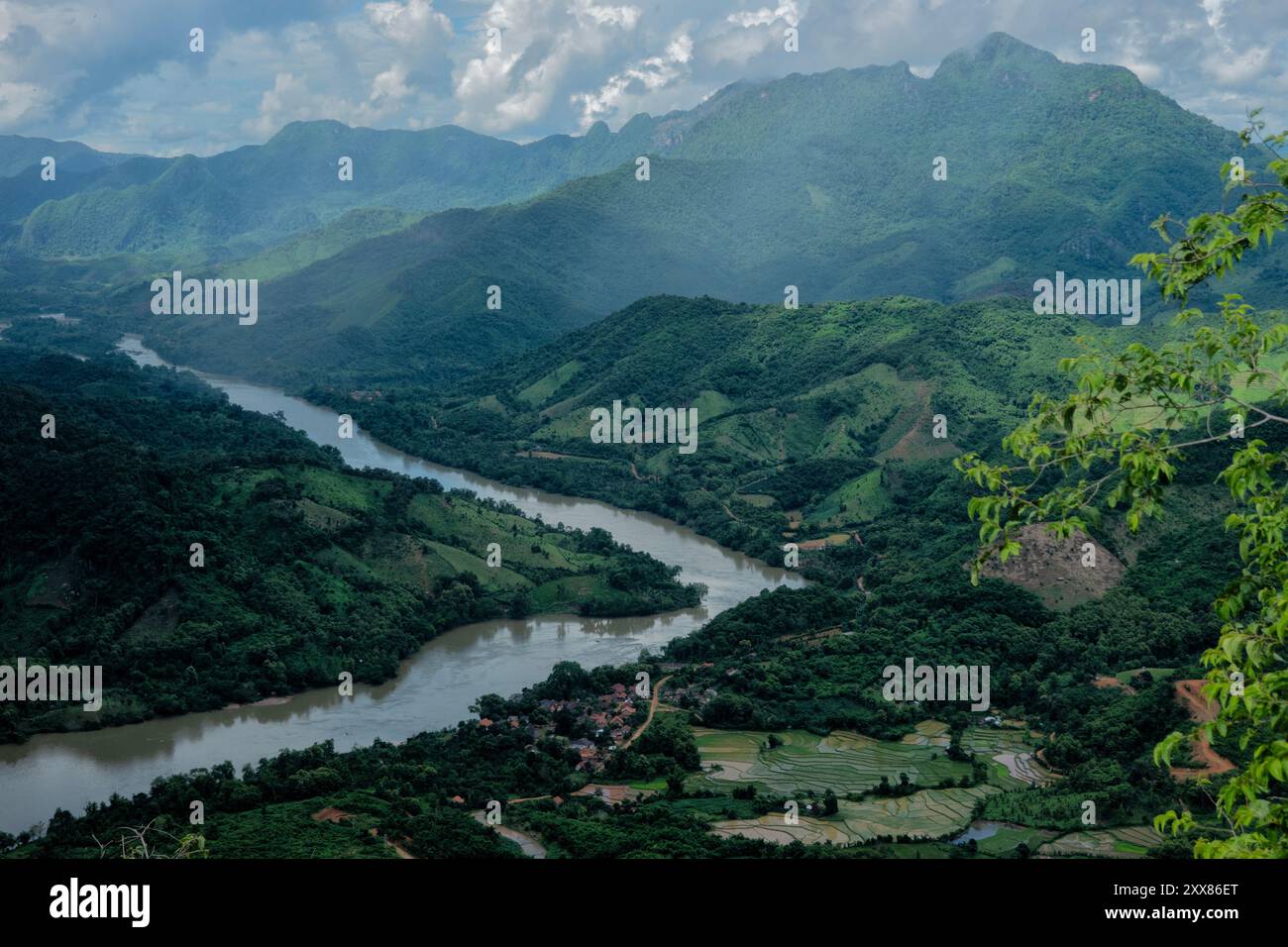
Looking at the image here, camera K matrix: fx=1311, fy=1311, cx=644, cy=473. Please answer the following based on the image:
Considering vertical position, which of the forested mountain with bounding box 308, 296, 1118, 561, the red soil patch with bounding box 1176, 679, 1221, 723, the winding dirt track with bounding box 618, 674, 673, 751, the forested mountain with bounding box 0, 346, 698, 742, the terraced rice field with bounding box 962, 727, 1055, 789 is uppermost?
the forested mountain with bounding box 308, 296, 1118, 561

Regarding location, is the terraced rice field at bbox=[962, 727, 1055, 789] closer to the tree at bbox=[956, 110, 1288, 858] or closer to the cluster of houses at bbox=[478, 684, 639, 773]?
the cluster of houses at bbox=[478, 684, 639, 773]

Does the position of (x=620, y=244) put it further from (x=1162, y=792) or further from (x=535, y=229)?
(x=1162, y=792)

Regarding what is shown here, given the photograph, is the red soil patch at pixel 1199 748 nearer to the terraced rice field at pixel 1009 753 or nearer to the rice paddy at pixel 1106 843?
the rice paddy at pixel 1106 843

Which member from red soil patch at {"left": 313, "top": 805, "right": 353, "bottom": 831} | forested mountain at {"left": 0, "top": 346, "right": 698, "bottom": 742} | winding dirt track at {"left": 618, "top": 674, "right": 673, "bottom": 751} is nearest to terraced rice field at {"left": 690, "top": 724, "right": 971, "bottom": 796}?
winding dirt track at {"left": 618, "top": 674, "right": 673, "bottom": 751}
